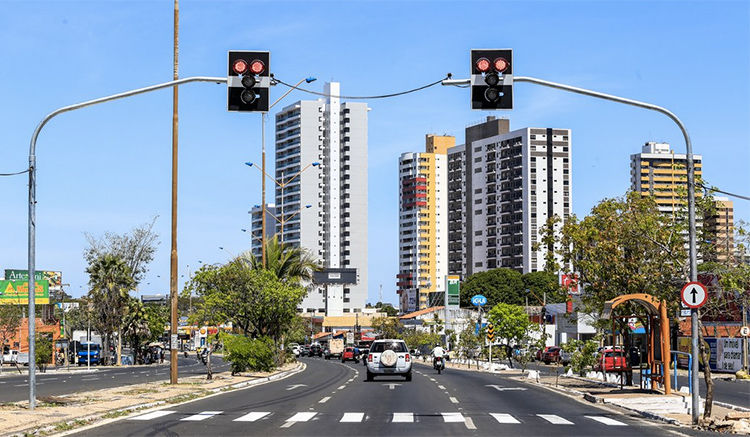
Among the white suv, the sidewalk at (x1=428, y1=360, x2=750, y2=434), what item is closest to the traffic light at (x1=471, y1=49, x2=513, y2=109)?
the sidewalk at (x1=428, y1=360, x2=750, y2=434)

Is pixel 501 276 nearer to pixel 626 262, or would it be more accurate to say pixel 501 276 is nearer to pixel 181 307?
pixel 181 307

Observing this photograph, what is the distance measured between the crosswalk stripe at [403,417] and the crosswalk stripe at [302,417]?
6.49 ft

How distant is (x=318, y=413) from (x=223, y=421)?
329cm

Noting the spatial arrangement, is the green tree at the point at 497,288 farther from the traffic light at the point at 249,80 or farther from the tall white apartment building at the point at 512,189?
the traffic light at the point at 249,80

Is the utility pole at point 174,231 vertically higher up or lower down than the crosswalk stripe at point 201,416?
higher up

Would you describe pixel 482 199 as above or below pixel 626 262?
above

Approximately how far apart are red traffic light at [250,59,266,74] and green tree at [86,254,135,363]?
214 feet

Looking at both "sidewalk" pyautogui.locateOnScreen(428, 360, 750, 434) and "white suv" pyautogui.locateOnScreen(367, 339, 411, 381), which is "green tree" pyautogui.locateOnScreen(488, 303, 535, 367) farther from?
"sidewalk" pyautogui.locateOnScreen(428, 360, 750, 434)

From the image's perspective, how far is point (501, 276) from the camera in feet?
513

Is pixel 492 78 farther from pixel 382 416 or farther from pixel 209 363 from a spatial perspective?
pixel 209 363

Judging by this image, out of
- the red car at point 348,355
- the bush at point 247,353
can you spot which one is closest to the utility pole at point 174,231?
the bush at point 247,353

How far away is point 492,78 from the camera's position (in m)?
17.5

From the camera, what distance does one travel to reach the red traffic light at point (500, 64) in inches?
688

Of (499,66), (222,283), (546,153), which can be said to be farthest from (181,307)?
(499,66)
